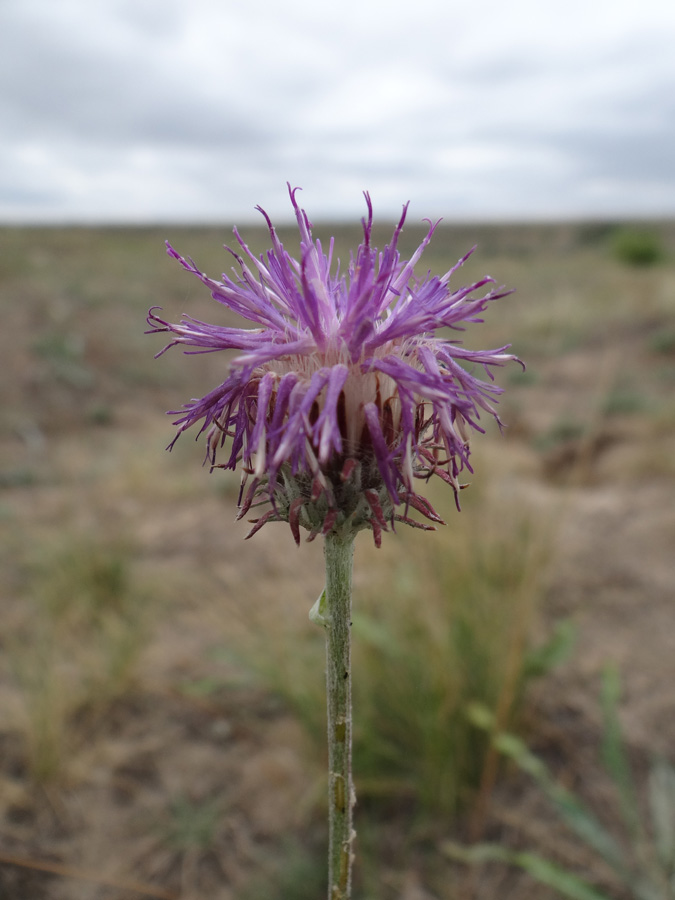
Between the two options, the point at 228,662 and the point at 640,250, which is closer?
the point at 228,662

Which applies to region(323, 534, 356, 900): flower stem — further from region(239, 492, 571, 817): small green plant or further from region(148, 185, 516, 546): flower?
region(239, 492, 571, 817): small green plant

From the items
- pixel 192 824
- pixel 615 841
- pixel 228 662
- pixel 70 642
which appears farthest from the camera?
pixel 70 642

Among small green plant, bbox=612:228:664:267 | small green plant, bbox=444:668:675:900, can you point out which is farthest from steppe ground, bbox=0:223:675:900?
small green plant, bbox=612:228:664:267

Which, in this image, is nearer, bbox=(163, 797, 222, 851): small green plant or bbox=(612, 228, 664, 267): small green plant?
bbox=(163, 797, 222, 851): small green plant

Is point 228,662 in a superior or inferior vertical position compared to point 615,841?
superior

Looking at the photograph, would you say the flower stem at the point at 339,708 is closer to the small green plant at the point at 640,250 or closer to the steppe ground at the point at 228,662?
the steppe ground at the point at 228,662

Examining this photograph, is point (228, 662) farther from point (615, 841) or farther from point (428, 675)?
point (615, 841)

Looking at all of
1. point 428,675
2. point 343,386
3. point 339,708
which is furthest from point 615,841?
point 343,386
